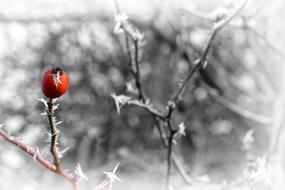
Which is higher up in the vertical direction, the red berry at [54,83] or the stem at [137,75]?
the red berry at [54,83]

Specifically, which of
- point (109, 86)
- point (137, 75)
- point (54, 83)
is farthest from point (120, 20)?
point (109, 86)

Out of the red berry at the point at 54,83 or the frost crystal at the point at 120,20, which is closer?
the red berry at the point at 54,83

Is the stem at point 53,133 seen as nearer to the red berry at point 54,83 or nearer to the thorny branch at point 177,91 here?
the red berry at point 54,83

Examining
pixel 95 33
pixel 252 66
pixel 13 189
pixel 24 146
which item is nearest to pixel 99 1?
pixel 95 33

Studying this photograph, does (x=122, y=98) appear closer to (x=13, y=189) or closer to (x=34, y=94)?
(x=13, y=189)

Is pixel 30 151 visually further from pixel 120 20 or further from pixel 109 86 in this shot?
pixel 109 86

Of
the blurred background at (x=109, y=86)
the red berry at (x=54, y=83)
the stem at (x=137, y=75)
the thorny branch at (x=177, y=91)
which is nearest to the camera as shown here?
the red berry at (x=54, y=83)

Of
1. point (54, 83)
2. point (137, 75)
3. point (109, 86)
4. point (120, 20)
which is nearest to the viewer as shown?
point (54, 83)

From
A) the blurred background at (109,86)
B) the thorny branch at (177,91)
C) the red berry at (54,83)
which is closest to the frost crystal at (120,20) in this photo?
the thorny branch at (177,91)
